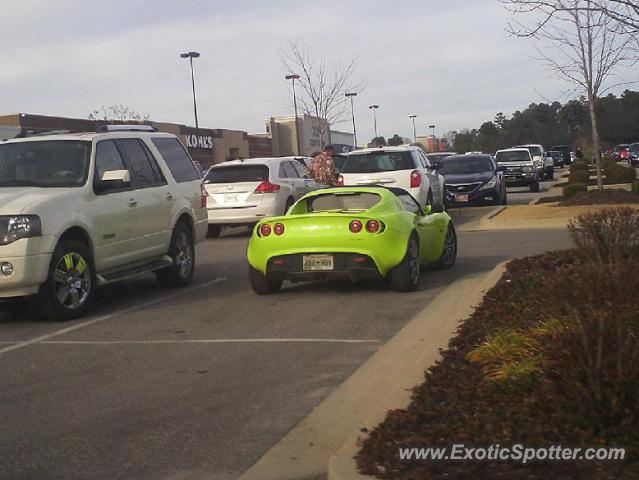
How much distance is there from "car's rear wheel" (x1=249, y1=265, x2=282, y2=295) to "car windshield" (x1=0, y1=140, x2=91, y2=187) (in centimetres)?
218

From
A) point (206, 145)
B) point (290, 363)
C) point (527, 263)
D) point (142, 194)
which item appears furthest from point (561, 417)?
point (206, 145)

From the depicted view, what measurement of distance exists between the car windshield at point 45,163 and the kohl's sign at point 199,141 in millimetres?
44719

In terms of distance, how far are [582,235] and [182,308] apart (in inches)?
178

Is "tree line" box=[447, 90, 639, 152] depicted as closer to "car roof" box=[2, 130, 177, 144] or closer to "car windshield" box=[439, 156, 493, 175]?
"car windshield" box=[439, 156, 493, 175]

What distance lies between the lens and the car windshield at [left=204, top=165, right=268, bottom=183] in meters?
18.9

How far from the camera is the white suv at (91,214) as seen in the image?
892cm

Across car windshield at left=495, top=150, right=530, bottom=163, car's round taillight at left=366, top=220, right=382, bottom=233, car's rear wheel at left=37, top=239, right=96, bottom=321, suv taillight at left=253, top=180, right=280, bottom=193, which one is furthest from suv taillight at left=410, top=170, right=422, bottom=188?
car windshield at left=495, top=150, right=530, bottom=163

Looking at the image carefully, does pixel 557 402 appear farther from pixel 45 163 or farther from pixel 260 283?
pixel 45 163

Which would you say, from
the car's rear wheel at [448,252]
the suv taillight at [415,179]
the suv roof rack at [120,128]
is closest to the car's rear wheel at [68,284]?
the suv roof rack at [120,128]

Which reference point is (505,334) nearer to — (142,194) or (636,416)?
(636,416)

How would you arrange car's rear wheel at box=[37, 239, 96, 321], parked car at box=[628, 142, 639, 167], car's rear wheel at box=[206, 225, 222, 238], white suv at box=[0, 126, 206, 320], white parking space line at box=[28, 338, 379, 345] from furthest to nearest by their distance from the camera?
parked car at box=[628, 142, 639, 167]
car's rear wheel at box=[206, 225, 222, 238]
car's rear wheel at box=[37, 239, 96, 321]
white suv at box=[0, 126, 206, 320]
white parking space line at box=[28, 338, 379, 345]

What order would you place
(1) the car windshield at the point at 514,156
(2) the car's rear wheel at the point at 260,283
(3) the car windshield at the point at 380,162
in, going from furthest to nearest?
1. (1) the car windshield at the point at 514,156
2. (3) the car windshield at the point at 380,162
3. (2) the car's rear wheel at the point at 260,283

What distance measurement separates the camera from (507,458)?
439cm

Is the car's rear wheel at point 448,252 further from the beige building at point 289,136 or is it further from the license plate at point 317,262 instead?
the beige building at point 289,136
